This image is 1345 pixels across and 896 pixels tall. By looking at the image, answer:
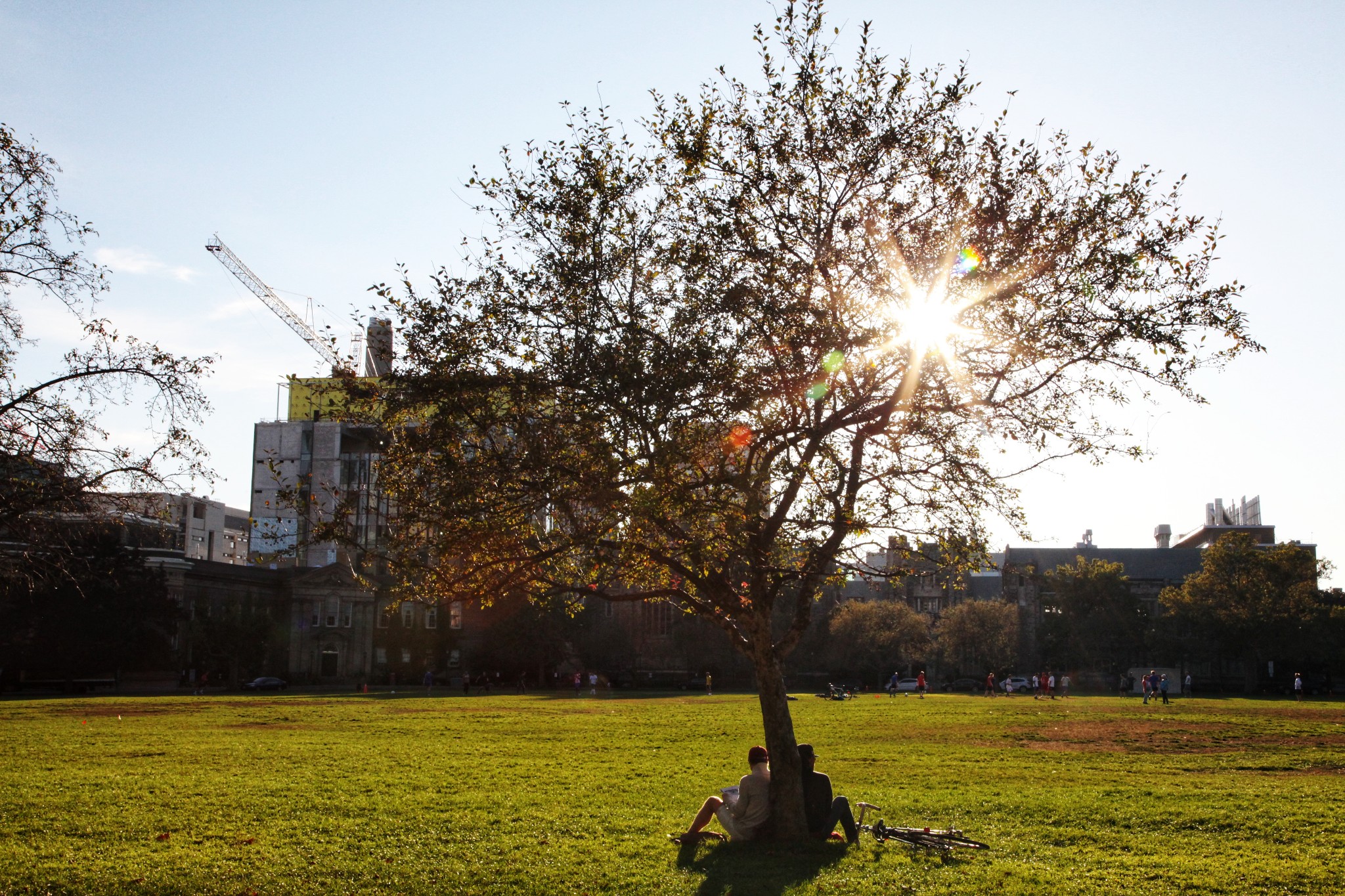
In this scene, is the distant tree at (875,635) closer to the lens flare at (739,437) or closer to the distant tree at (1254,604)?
the distant tree at (1254,604)

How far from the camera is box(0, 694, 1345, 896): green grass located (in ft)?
39.9

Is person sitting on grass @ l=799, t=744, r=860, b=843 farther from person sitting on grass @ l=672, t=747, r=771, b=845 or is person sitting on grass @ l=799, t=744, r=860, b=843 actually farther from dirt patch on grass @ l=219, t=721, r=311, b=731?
dirt patch on grass @ l=219, t=721, r=311, b=731

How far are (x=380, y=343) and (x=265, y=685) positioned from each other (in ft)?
226

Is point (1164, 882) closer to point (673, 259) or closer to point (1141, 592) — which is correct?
point (673, 259)

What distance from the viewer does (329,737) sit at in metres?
30.6

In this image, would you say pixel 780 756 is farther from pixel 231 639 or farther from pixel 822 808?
pixel 231 639

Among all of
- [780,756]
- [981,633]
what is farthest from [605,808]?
[981,633]

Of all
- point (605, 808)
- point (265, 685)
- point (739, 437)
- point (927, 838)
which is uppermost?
point (739, 437)

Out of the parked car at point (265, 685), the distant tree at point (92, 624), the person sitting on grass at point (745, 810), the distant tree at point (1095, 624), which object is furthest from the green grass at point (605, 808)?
the distant tree at point (1095, 624)

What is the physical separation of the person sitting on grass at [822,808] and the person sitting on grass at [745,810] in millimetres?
531

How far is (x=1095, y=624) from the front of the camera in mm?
104938

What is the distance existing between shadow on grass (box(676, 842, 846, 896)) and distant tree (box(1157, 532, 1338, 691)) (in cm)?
8983

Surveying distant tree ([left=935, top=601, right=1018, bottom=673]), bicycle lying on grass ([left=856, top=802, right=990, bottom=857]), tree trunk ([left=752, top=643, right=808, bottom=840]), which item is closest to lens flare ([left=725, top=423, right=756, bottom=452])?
tree trunk ([left=752, top=643, right=808, bottom=840])

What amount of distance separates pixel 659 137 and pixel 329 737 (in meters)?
22.7
